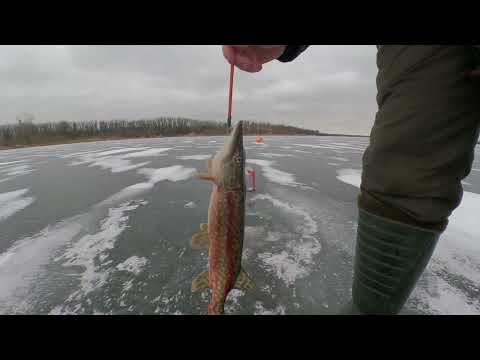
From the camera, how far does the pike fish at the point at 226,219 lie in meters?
1.06

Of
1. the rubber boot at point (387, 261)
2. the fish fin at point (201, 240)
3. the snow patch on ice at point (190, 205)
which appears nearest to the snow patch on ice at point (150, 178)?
the snow patch on ice at point (190, 205)

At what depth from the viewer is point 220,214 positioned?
1.06m

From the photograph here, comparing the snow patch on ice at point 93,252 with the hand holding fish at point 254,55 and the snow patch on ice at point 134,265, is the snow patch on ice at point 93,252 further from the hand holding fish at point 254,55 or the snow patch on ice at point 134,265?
the hand holding fish at point 254,55

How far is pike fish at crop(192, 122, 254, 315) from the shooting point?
1.06m

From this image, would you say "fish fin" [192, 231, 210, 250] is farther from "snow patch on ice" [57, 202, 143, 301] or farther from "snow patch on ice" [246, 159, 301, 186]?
"snow patch on ice" [246, 159, 301, 186]

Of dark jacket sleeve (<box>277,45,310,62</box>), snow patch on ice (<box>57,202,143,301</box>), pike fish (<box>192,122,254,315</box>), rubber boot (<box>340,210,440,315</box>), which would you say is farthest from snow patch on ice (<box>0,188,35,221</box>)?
rubber boot (<box>340,210,440,315</box>)

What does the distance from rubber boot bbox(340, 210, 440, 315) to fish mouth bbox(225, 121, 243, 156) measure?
855mm

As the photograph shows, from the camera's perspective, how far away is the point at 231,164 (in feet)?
3.56
